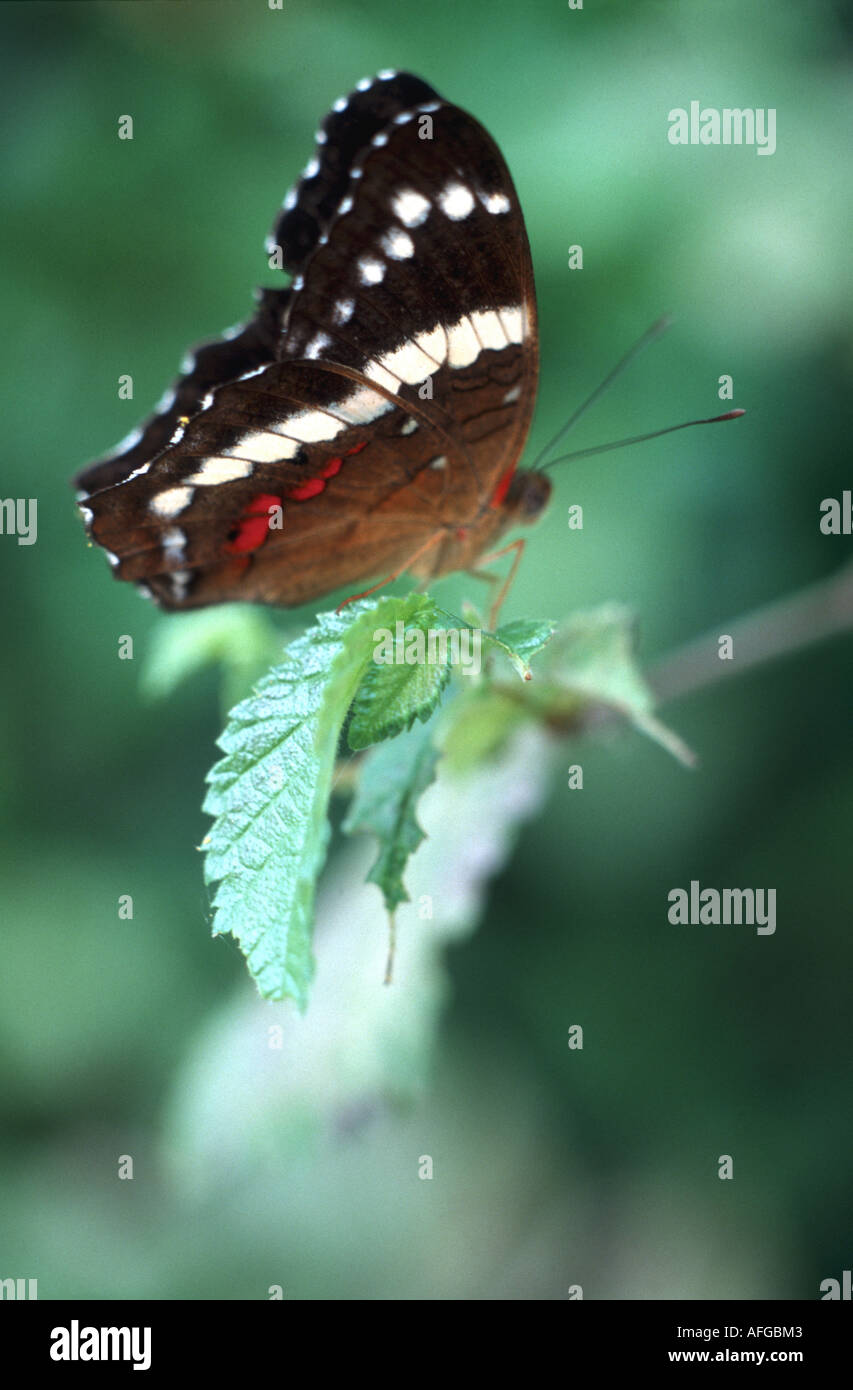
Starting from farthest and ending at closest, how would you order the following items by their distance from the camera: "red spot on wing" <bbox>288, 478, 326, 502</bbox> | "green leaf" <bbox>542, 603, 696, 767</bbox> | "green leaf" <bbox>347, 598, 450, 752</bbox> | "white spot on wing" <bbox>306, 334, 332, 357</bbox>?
1. "red spot on wing" <bbox>288, 478, 326, 502</bbox>
2. "white spot on wing" <bbox>306, 334, 332, 357</bbox>
3. "green leaf" <bbox>542, 603, 696, 767</bbox>
4. "green leaf" <bbox>347, 598, 450, 752</bbox>

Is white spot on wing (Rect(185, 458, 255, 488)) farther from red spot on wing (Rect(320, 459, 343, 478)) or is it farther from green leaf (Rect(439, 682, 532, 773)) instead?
green leaf (Rect(439, 682, 532, 773))

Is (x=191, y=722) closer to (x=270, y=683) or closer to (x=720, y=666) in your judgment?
(x=720, y=666)

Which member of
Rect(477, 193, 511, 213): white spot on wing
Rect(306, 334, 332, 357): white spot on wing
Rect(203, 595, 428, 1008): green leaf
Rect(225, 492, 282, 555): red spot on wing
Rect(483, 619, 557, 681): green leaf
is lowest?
Rect(203, 595, 428, 1008): green leaf

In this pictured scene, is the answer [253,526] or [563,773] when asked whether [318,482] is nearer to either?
[253,526]

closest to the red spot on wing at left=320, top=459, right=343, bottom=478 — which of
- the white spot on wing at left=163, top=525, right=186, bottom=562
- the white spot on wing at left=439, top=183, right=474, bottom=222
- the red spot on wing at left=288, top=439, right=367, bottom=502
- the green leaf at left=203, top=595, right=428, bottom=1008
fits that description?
the red spot on wing at left=288, top=439, right=367, bottom=502

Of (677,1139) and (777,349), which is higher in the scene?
(777,349)

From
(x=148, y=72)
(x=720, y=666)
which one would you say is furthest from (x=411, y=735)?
(x=148, y=72)
